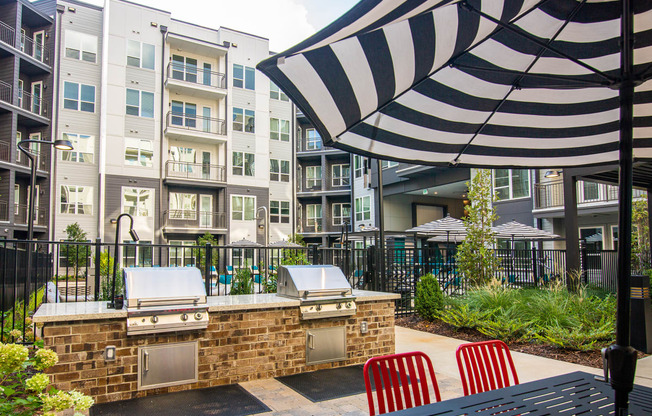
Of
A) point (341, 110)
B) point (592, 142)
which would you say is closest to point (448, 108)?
point (341, 110)

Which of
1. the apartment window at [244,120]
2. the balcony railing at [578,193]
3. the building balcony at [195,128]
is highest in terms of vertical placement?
the apartment window at [244,120]

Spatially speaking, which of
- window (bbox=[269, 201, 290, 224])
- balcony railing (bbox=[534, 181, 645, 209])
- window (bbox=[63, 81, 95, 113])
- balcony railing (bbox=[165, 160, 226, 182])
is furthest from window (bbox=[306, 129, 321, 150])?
balcony railing (bbox=[534, 181, 645, 209])

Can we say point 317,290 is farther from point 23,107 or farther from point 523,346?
point 23,107

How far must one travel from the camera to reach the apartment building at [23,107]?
804 inches

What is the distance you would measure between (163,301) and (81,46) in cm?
2411

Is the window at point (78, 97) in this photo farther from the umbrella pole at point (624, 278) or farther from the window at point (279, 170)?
the umbrella pole at point (624, 278)

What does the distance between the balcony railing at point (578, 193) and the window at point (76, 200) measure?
21596 mm

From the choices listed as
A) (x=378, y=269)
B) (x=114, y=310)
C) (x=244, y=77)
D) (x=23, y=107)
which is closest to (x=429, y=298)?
(x=378, y=269)

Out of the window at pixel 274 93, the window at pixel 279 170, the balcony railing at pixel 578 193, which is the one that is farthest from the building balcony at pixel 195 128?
the balcony railing at pixel 578 193

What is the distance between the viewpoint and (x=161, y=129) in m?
24.9

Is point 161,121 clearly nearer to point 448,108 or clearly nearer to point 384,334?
point 384,334

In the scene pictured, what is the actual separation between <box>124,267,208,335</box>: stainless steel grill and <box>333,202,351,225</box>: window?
26.8 m

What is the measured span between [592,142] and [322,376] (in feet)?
12.1

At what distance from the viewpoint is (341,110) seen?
3.00 metres
